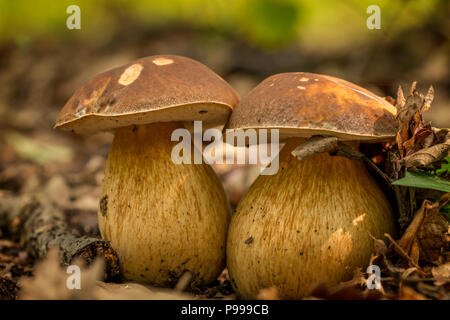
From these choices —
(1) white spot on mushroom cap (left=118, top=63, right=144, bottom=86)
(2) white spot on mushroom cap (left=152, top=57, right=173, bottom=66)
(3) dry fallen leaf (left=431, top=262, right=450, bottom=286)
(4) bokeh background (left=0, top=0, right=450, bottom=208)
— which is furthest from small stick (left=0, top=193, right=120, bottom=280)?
(3) dry fallen leaf (left=431, top=262, right=450, bottom=286)

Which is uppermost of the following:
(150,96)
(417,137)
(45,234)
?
(150,96)

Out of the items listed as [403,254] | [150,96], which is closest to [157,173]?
[150,96]

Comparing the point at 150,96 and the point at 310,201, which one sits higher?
the point at 150,96

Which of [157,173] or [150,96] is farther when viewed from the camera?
[157,173]

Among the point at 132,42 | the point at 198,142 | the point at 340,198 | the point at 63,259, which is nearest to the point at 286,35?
the point at 198,142

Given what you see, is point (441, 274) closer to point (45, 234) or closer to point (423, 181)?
point (423, 181)

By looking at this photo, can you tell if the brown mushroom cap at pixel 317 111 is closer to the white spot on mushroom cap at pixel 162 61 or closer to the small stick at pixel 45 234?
the white spot on mushroom cap at pixel 162 61

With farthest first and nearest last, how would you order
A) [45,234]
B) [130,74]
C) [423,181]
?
[45,234]
[130,74]
[423,181]

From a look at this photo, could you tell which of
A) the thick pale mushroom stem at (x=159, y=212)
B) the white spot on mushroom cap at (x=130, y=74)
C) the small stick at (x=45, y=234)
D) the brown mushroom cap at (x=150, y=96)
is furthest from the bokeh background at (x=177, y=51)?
the white spot on mushroom cap at (x=130, y=74)

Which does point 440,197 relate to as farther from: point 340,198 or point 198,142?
point 198,142
